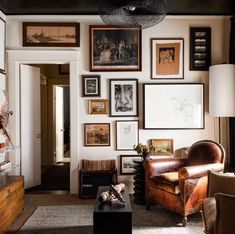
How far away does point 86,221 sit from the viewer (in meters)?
3.45

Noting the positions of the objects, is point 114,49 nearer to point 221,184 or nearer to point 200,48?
point 200,48

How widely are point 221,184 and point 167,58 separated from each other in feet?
9.18

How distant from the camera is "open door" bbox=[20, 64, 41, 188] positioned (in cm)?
477

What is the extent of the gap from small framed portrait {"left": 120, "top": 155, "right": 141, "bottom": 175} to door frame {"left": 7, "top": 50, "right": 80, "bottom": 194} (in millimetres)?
760

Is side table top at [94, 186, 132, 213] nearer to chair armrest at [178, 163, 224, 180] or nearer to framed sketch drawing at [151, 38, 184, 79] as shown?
chair armrest at [178, 163, 224, 180]

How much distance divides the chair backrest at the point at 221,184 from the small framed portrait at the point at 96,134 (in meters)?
2.47

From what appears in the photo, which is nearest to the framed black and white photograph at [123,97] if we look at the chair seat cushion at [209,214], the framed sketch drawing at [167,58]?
the framed sketch drawing at [167,58]

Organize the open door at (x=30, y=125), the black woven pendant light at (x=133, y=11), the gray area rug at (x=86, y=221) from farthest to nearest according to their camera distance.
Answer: the open door at (x=30, y=125) < the gray area rug at (x=86, y=221) < the black woven pendant light at (x=133, y=11)

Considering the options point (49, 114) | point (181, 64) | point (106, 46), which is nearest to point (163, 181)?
point (181, 64)

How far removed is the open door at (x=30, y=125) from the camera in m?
4.77

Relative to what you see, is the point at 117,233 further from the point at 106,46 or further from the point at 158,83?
the point at 106,46

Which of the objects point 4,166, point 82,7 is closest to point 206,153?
point 4,166

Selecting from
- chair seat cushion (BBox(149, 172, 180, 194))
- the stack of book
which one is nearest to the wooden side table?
chair seat cushion (BBox(149, 172, 180, 194))

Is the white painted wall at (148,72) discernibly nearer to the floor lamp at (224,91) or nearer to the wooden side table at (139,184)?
the floor lamp at (224,91)
